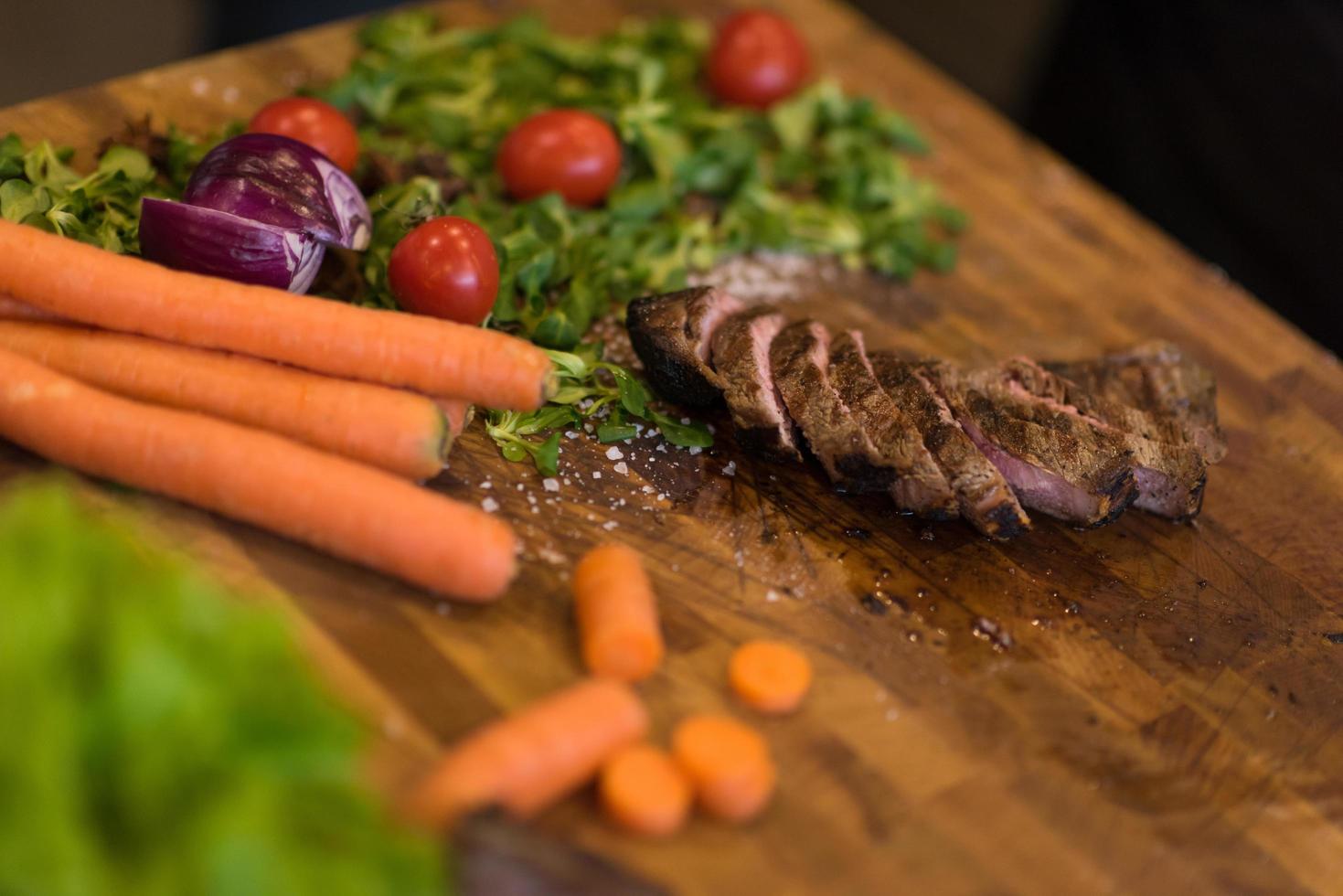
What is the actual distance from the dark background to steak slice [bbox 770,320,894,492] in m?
3.29

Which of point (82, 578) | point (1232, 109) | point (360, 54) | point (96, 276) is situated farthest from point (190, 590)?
point (1232, 109)

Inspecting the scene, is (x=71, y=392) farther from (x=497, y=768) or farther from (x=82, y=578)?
(x=497, y=768)

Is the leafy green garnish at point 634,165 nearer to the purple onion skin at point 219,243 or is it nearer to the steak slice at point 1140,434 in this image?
the purple onion skin at point 219,243

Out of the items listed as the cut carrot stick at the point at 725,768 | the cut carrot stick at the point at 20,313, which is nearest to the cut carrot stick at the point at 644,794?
the cut carrot stick at the point at 725,768

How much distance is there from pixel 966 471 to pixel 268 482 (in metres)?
1.98

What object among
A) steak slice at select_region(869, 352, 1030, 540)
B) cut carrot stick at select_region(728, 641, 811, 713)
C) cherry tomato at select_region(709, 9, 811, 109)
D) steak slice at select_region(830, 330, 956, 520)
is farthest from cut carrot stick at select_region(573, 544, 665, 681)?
cherry tomato at select_region(709, 9, 811, 109)

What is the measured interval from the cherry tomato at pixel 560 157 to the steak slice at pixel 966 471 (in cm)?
159

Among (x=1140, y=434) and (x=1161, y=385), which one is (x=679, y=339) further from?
(x=1161, y=385)

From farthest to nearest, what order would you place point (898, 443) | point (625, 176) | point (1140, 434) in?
point (625, 176) → point (1140, 434) → point (898, 443)

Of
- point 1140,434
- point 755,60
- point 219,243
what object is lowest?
point 219,243

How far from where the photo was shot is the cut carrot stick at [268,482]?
120 inches

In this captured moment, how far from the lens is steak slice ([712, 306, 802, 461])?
3.63 metres

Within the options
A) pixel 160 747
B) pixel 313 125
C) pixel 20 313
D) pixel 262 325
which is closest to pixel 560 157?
pixel 313 125

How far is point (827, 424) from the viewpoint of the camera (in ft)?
11.8
